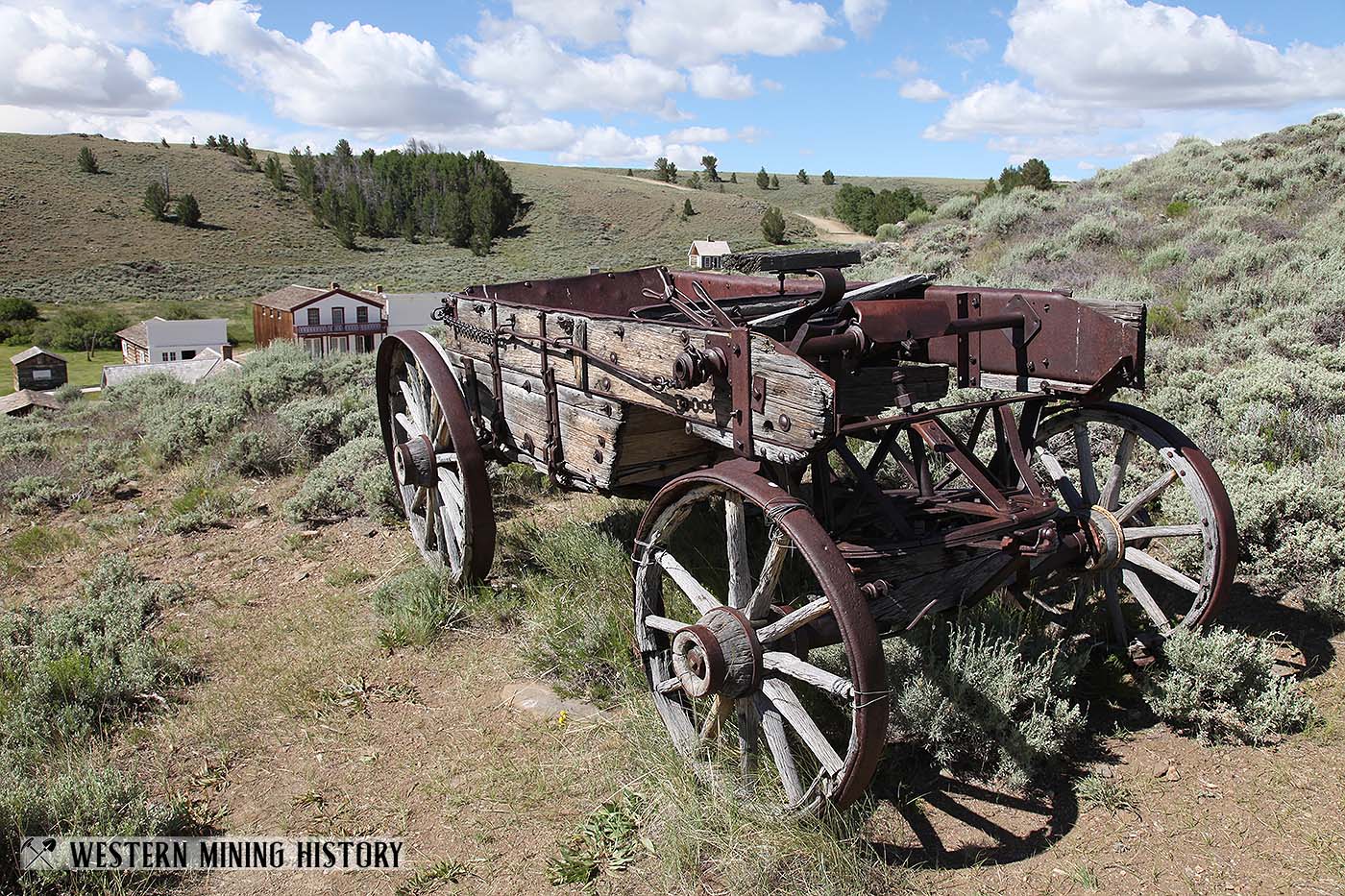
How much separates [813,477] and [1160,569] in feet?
4.69

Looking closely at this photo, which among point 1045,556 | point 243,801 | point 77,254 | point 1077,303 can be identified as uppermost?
point 77,254

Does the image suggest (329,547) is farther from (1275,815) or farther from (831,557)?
(1275,815)

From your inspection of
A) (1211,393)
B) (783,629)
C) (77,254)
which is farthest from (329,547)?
(77,254)

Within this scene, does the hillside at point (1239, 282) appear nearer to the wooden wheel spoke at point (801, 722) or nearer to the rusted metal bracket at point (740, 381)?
the wooden wheel spoke at point (801, 722)

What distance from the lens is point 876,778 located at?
121 inches

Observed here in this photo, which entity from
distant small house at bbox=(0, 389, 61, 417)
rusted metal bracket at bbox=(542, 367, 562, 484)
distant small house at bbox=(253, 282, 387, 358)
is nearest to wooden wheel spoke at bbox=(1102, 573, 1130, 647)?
rusted metal bracket at bbox=(542, 367, 562, 484)

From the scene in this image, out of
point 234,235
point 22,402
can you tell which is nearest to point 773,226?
point 234,235

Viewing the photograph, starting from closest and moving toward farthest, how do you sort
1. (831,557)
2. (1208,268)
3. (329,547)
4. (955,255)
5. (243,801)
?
(831,557), (243,801), (329,547), (1208,268), (955,255)

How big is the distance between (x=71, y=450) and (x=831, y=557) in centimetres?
872

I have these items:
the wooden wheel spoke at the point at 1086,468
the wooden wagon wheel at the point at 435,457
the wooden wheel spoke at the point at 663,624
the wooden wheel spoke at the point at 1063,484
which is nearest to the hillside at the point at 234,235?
the wooden wagon wheel at the point at 435,457

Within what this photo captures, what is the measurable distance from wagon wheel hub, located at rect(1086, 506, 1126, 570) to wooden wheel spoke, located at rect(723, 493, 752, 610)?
59.3 inches

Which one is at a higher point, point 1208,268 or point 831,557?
point 1208,268

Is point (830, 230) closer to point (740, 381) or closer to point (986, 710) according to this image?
point (986, 710)

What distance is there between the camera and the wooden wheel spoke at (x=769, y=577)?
8.55 feet
